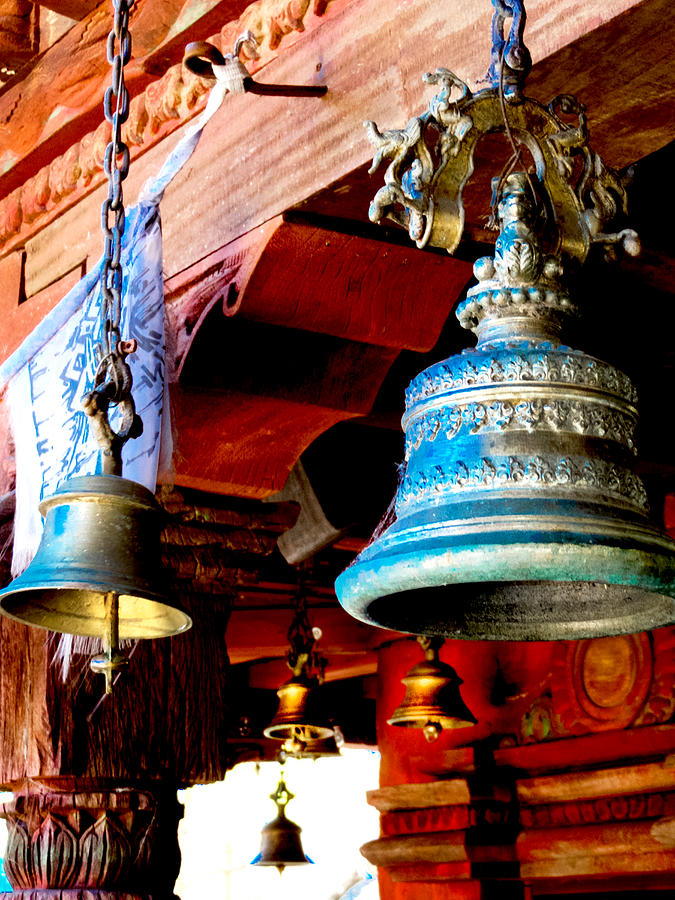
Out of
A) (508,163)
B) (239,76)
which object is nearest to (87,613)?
(239,76)

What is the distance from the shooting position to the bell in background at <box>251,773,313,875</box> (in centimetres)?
684

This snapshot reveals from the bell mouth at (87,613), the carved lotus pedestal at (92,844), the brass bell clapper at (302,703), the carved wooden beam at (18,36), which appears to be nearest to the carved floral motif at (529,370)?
the bell mouth at (87,613)

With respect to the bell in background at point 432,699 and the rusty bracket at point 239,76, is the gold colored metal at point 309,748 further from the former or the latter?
the rusty bracket at point 239,76

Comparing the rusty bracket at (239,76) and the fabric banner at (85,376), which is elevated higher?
the rusty bracket at (239,76)

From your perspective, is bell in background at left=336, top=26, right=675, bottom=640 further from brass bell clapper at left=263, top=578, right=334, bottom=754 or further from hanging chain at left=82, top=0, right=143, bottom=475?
brass bell clapper at left=263, top=578, right=334, bottom=754

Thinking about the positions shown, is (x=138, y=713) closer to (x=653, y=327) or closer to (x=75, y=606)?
(x=75, y=606)

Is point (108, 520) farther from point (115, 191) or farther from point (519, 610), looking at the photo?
point (519, 610)

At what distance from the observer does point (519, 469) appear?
145cm

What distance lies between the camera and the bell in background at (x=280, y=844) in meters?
6.84

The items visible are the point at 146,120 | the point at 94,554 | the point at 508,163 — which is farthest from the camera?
the point at 146,120

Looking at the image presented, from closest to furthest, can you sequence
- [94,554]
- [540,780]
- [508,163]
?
[508,163] → [94,554] → [540,780]

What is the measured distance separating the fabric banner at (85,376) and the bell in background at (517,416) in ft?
2.32

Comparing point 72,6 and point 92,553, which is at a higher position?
point 72,6

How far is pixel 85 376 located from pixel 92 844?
0.97m
